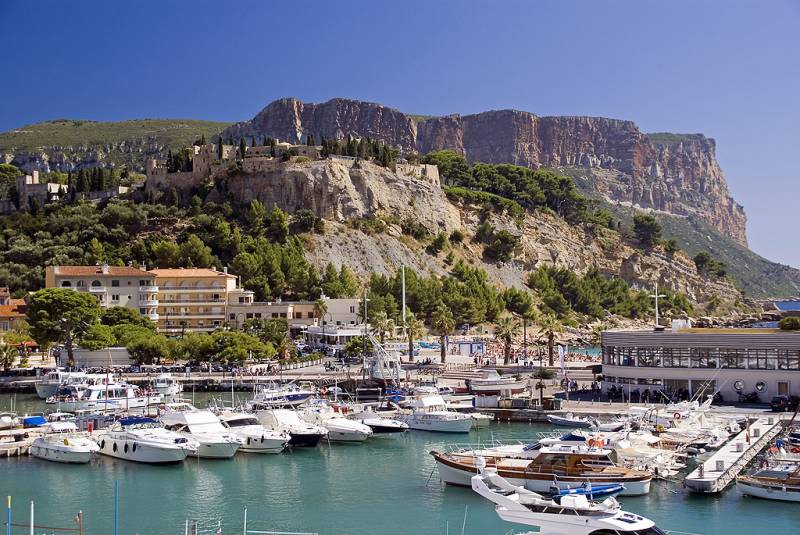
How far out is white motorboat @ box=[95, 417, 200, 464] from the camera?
130 ft

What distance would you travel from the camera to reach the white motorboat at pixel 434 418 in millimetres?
47062

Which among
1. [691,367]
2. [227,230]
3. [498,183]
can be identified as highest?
[498,183]

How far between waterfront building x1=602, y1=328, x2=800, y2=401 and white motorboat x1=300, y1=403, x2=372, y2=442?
17.3 metres

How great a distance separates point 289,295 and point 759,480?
7157 cm

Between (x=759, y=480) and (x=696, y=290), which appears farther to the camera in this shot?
(x=696, y=290)

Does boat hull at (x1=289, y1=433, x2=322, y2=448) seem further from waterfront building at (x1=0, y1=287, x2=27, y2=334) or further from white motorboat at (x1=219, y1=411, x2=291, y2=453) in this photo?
waterfront building at (x1=0, y1=287, x2=27, y2=334)

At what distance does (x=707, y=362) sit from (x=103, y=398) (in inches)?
1379

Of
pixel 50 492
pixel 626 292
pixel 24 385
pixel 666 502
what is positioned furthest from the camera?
pixel 626 292

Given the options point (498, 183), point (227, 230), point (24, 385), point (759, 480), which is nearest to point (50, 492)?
point (759, 480)

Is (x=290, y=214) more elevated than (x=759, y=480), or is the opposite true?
(x=290, y=214)

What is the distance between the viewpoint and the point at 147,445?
39.9 m

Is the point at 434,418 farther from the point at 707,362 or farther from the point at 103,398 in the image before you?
the point at 103,398

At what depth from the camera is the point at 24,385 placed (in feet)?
215

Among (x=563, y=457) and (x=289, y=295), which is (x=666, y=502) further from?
(x=289, y=295)
